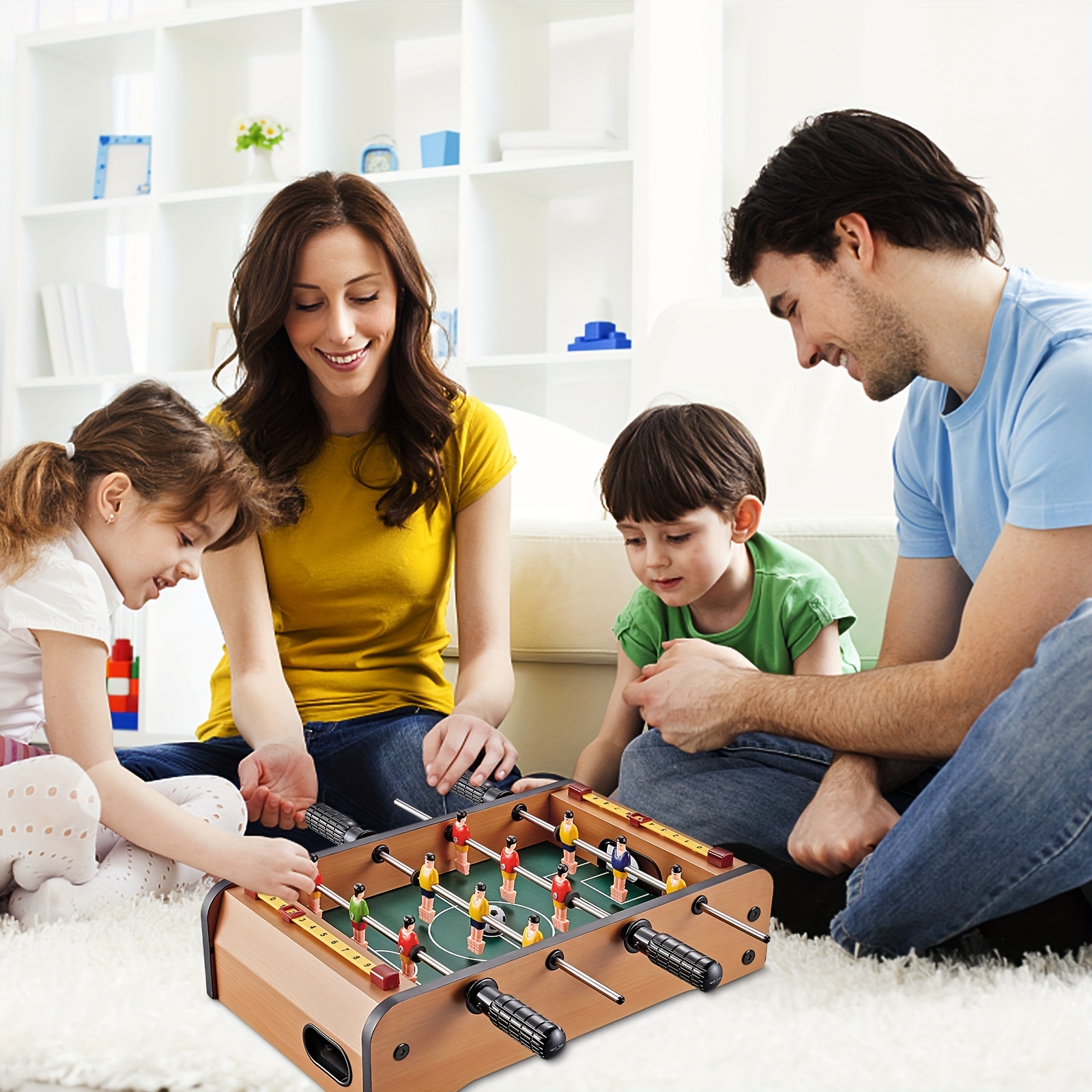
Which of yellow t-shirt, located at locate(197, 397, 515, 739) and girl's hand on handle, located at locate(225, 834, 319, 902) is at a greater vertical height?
yellow t-shirt, located at locate(197, 397, 515, 739)

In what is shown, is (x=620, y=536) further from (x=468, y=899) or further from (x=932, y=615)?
(x=468, y=899)

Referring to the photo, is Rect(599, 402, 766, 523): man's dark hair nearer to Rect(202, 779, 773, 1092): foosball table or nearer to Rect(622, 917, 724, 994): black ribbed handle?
Rect(202, 779, 773, 1092): foosball table

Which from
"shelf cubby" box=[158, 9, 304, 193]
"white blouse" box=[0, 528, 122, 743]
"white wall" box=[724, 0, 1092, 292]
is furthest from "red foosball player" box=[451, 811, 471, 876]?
"shelf cubby" box=[158, 9, 304, 193]

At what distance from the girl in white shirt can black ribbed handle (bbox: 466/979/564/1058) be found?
23 cm

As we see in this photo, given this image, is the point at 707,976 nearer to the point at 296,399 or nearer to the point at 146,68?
the point at 296,399

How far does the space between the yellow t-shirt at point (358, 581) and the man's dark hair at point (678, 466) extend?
22cm

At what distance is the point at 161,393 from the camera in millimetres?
1414

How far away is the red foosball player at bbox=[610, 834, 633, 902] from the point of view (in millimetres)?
1033

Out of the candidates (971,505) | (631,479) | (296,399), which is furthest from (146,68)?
(971,505)

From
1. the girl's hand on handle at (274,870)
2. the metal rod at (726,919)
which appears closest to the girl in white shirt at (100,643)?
the girl's hand on handle at (274,870)

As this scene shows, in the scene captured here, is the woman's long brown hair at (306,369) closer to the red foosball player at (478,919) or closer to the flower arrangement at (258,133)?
the red foosball player at (478,919)

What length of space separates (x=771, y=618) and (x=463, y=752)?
444 mm

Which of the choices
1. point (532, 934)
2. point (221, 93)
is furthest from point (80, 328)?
point (532, 934)

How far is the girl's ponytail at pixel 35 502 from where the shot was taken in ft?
4.05
